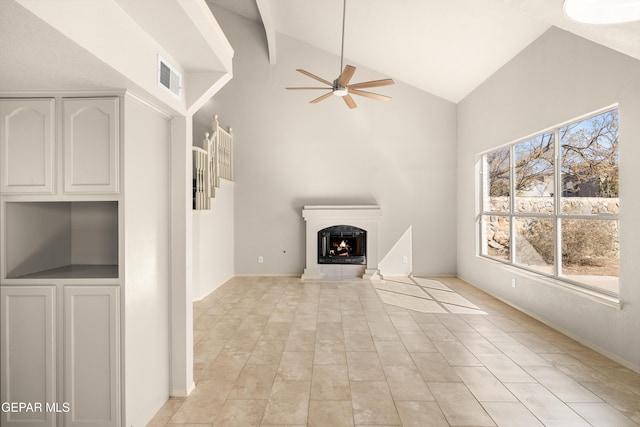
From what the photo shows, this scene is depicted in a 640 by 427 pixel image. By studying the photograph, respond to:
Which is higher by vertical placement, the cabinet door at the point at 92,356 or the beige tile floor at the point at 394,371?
the cabinet door at the point at 92,356

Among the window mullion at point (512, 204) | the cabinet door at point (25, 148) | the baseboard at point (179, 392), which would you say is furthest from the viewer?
the window mullion at point (512, 204)

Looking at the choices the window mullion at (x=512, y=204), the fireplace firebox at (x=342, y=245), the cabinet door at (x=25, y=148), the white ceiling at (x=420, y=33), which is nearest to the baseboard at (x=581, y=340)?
the window mullion at (x=512, y=204)

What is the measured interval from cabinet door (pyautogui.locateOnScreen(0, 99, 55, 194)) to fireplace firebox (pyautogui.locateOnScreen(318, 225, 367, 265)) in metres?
5.26

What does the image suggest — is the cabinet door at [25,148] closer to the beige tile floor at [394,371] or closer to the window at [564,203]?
the beige tile floor at [394,371]

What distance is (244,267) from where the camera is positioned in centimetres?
718

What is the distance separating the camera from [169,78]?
7.52 feet

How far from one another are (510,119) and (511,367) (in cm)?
344

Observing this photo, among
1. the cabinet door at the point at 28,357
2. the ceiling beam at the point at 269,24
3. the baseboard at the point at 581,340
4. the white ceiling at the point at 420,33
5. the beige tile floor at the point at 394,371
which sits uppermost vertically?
the ceiling beam at the point at 269,24

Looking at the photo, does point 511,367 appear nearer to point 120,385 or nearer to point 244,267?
point 120,385

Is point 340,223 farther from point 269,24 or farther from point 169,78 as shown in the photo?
point 169,78

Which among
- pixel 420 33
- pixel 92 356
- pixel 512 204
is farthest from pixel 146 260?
pixel 512 204

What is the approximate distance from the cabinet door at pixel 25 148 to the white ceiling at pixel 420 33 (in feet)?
13.0

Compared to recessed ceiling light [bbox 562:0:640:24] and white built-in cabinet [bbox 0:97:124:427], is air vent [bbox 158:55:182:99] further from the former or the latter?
recessed ceiling light [bbox 562:0:640:24]

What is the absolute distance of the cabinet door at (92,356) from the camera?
2016 mm
